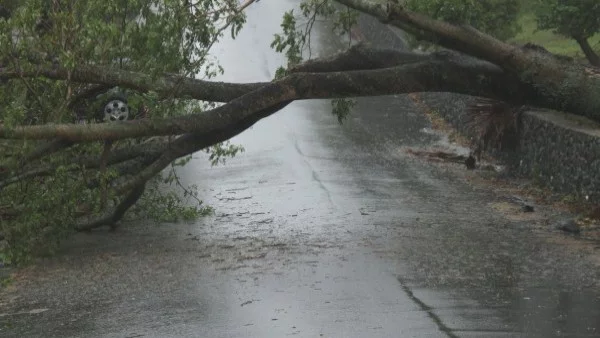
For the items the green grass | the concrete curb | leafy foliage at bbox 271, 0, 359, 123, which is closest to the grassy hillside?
the green grass

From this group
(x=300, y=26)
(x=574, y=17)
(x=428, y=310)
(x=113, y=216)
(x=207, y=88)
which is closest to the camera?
(x=428, y=310)

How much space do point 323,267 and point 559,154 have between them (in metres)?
5.74

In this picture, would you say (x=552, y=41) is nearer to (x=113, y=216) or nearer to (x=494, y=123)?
(x=494, y=123)

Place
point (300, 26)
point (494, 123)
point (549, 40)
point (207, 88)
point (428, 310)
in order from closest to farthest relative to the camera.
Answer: point (428, 310) → point (207, 88) → point (300, 26) → point (494, 123) → point (549, 40)

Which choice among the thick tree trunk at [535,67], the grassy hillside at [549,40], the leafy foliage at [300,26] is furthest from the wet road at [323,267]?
the grassy hillside at [549,40]

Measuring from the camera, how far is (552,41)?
26703 mm

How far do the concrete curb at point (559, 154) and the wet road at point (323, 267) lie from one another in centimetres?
93

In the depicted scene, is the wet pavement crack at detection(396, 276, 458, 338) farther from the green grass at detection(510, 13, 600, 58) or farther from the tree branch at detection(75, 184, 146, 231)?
the green grass at detection(510, 13, 600, 58)

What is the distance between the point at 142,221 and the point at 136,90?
129 inches

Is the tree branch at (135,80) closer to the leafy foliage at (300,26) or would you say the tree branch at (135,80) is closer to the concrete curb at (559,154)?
the leafy foliage at (300,26)

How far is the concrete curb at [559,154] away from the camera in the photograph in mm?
15000

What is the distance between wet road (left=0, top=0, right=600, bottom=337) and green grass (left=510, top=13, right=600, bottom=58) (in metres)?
6.33

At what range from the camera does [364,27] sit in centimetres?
3778

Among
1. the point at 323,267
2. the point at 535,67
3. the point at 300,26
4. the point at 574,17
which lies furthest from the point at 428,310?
the point at 574,17
